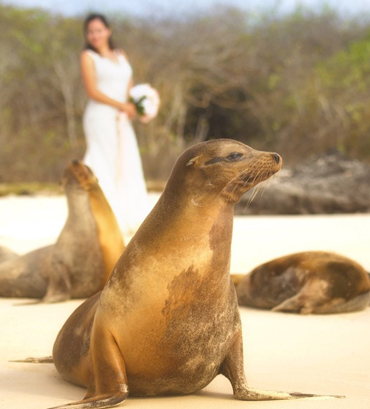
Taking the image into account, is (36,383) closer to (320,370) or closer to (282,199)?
(320,370)

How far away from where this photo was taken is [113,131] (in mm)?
12039

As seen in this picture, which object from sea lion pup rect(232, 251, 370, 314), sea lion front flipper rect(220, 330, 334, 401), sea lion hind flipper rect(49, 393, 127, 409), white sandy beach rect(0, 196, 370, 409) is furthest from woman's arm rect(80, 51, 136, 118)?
sea lion hind flipper rect(49, 393, 127, 409)

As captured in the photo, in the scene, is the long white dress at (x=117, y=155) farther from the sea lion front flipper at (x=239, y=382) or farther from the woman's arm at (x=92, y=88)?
the sea lion front flipper at (x=239, y=382)

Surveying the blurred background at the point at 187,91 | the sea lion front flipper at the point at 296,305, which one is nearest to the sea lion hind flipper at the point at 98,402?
the sea lion front flipper at the point at 296,305

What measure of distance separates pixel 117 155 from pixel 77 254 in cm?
513

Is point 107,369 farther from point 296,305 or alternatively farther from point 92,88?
point 92,88

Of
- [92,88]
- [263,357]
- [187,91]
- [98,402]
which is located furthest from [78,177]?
[187,91]

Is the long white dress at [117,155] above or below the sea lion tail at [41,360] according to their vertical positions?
above

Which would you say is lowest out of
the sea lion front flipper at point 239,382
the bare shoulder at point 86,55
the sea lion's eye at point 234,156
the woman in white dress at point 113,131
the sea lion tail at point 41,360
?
the sea lion tail at point 41,360

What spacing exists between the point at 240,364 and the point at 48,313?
3.01 meters

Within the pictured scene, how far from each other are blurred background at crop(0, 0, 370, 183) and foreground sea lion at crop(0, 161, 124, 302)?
43.2 feet

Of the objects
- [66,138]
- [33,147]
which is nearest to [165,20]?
[66,138]

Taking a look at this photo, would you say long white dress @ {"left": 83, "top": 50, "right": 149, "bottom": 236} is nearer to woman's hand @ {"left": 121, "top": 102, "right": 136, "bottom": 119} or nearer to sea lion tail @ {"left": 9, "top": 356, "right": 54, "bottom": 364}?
woman's hand @ {"left": 121, "top": 102, "right": 136, "bottom": 119}

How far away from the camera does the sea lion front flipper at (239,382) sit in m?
3.69
